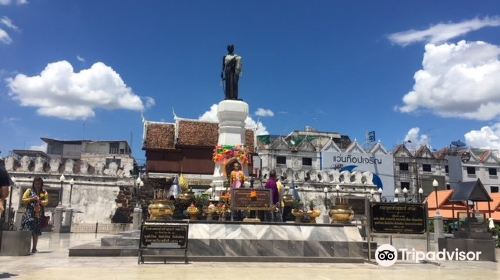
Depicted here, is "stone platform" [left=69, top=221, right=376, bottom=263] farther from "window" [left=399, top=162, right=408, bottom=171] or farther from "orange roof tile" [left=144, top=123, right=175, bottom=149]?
"window" [left=399, top=162, right=408, bottom=171]

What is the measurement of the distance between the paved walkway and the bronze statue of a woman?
11.0 m

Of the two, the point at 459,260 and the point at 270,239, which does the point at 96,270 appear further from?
the point at 459,260

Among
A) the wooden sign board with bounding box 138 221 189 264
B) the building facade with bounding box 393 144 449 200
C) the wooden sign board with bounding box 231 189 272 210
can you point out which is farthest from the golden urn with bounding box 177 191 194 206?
the building facade with bounding box 393 144 449 200

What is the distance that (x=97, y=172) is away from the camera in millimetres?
38281

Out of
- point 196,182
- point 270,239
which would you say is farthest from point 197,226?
point 196,182

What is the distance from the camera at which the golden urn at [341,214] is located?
13453mm

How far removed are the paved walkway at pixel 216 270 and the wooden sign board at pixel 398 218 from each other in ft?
3.18

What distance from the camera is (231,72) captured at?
70.7 ft

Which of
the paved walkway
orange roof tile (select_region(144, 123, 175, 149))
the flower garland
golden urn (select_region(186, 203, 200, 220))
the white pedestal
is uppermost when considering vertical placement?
orange roof tile (select_region(144, 123, 175, 149))

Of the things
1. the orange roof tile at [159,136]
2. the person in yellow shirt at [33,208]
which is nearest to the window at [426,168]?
the orange roof tile at [159,136]

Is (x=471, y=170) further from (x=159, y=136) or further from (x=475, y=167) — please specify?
(x=159, y=136)

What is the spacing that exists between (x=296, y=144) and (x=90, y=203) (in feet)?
91.7

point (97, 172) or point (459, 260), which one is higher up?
point (97, 172)

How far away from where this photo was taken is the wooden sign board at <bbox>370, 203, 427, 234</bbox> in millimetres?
12211
